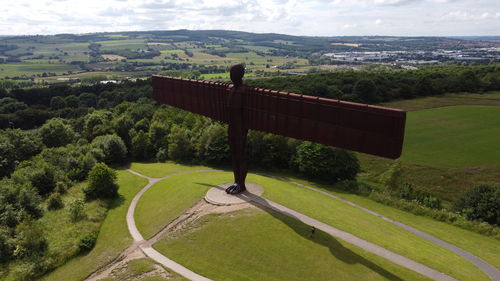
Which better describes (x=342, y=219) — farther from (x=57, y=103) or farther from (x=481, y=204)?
(x=57, y=103)

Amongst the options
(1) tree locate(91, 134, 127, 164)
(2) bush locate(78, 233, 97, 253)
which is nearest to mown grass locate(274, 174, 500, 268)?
(2) bush locate(78, 233, 97, 253)

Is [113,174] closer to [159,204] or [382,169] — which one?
[159,204]

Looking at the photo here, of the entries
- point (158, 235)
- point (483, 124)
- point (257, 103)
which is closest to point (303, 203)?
point (257, 103)

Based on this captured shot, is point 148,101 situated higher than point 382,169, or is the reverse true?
point 148,101

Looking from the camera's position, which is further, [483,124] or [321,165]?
[483,124]

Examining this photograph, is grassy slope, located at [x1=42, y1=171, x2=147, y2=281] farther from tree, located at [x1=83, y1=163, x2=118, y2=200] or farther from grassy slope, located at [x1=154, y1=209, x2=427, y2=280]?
grassy slope, located at [x1=154, y1=209, x2=427, y2=280]

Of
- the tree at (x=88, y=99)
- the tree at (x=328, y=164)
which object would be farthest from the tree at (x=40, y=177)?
the tree at (x=88, y=99)

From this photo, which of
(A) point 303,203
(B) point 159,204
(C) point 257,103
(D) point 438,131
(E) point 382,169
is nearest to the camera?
(C) point 257,103

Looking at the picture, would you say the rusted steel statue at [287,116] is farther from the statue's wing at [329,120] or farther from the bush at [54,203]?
the bush at [54,203]
